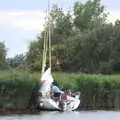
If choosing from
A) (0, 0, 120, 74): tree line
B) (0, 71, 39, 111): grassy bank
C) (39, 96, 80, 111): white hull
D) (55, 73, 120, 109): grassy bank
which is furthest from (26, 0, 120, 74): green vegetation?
(0, 71, 39, 111): grassy bank

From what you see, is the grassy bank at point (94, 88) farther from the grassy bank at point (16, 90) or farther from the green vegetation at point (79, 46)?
the green vegetation at point (79, 46)

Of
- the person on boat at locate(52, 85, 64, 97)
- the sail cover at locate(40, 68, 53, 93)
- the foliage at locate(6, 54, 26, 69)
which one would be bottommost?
the person on boat at locate(52, 85, 64, 97)

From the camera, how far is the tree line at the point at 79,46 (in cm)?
8319

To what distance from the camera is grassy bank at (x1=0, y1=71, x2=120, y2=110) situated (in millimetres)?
48875

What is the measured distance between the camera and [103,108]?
56.1 m

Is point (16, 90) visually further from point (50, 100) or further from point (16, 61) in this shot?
point (16, 61)

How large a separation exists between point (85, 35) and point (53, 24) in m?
12.2

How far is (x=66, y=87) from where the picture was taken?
54906mm

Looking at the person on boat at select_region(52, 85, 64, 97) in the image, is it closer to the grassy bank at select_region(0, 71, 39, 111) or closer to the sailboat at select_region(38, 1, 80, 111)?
the sailboat at select_region(38, 1, 80, 111)

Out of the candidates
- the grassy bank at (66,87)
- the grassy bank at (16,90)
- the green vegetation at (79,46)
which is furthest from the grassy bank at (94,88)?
the green vegetation at (79,46)

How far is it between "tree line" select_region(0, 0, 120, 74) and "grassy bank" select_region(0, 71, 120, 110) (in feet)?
54.2

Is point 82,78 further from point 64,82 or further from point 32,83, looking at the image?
point 32,83

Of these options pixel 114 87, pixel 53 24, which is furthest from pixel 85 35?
pixel 114 87

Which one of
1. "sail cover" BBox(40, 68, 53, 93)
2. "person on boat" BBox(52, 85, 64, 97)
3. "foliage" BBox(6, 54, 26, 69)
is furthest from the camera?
"foliage" BBox(6, 54, 26, 69)
